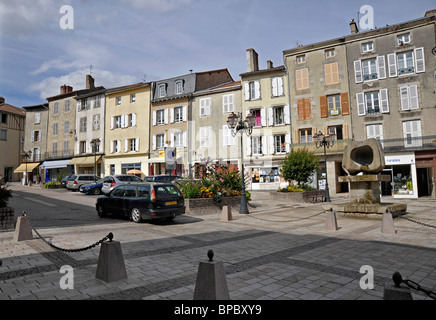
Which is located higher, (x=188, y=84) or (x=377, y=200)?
(x=188, y=84)

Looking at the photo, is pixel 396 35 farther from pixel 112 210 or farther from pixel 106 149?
pixel 106 149

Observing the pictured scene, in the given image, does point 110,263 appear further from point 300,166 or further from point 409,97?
point 409,97

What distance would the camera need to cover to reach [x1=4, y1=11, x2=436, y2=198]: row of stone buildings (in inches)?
964

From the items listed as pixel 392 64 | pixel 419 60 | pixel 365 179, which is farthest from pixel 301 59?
pixel 365 179

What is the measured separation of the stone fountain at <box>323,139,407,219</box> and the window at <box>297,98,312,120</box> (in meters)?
16.8

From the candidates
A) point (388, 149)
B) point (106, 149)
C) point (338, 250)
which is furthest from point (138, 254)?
point (106, 149)

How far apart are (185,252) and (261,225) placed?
4484 mm

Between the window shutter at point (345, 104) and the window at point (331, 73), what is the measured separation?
4.97 feet

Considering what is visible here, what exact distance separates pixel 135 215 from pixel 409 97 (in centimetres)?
→ 2464

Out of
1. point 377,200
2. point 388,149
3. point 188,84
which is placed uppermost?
point 188,84

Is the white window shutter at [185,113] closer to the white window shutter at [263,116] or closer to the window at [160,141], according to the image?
the window at [160,141]

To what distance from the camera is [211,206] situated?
13977mm

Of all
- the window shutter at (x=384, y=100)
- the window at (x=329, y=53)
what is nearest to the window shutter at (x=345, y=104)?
the window shutter at (x=384, y=100)

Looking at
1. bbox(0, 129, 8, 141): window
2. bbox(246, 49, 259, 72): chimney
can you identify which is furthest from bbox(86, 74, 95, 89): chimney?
bbox(246, 49, 259, 72): chimney
